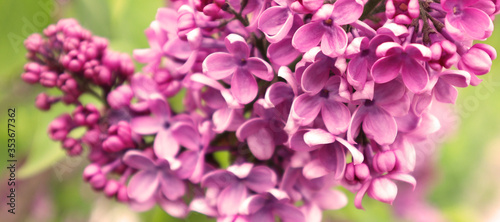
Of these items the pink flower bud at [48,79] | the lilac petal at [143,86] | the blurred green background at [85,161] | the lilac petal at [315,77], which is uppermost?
the pink flower bud at [48,79]

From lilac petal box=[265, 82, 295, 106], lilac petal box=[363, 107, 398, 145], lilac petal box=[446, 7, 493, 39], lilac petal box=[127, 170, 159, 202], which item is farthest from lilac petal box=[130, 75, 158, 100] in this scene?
lilac petal box=[446, 7, 493, 39]

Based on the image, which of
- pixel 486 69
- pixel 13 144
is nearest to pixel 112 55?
pixel 13 144

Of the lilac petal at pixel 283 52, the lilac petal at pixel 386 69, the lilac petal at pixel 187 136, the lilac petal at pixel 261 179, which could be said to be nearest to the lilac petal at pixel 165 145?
the lilac petal at pixel 187 136

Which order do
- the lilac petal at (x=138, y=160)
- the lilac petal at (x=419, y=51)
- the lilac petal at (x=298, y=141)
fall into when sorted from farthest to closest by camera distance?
the lilac petal at (x=138, y=160), the lilac petal at (x=298, y=141), the lilac petal at (x=419, y=51)

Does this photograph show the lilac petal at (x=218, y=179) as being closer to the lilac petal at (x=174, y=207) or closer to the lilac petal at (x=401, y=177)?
the lilac petal at (x=174, y=207)

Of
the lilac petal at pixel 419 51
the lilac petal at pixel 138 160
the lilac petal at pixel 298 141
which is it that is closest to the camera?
the lilac petal at pixel 419 51

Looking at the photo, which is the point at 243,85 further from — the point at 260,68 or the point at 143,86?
the point at 143,86

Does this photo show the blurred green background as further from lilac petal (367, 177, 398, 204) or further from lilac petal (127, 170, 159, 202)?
lilac petal (367, 177, 398, 204)
